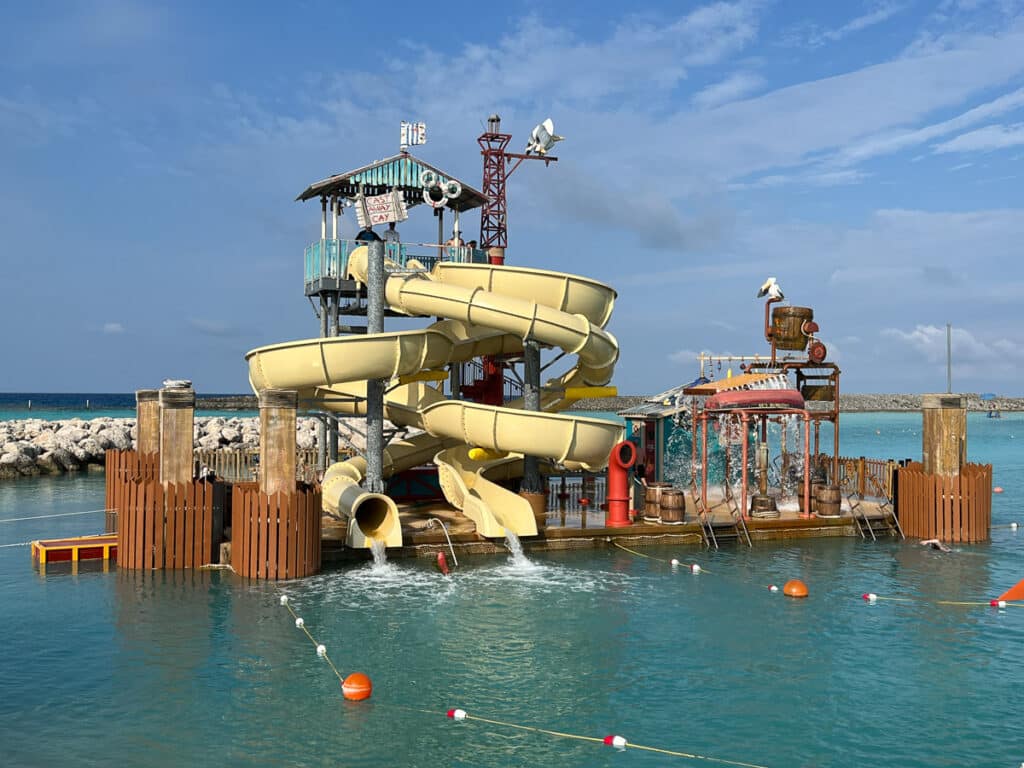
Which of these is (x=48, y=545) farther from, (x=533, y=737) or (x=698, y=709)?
(x=698, y=709)

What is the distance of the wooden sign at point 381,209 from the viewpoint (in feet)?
80.8

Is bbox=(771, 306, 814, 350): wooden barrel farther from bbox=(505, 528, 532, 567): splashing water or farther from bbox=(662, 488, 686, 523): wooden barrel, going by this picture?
bbox=(505, 528, 532, 567): splashing water

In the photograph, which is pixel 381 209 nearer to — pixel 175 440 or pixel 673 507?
pixel 175 440

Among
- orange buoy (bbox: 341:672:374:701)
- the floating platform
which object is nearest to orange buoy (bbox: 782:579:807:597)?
orange buoy (bbox: 341:672:374:701)

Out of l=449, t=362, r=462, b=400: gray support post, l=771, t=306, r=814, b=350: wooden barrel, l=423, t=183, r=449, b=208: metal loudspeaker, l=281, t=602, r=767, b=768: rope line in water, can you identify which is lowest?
l=281, t=602, r=767, b=768: rope line in water

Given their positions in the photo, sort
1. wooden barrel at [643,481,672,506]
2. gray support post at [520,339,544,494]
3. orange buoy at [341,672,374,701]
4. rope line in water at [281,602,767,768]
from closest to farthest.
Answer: rope line in water at [281,602,767,768]
orange buoy at [341,672,374,701]
gray support post at [520,339,544,494]
wooden barrel at [643,481,672,506]

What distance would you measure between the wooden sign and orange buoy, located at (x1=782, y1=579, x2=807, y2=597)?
1359 cm

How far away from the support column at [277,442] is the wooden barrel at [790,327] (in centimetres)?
1766

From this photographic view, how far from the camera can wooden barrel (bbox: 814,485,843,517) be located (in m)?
27.1

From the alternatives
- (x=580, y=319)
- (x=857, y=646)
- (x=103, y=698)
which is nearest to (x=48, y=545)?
(x=103, y=698)

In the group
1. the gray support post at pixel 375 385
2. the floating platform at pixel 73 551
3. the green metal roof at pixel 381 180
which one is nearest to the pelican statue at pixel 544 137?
the green metal roof at pixel 381 180

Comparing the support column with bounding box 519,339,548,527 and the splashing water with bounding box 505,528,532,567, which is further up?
the support column with bounding box 519,339,548,527

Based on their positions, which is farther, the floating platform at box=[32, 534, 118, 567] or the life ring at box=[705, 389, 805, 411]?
the life ring at box=[705, 389, 805, 411]

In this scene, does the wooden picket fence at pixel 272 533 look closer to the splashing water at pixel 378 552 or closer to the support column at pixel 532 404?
the splashing water at pixel 378 552
